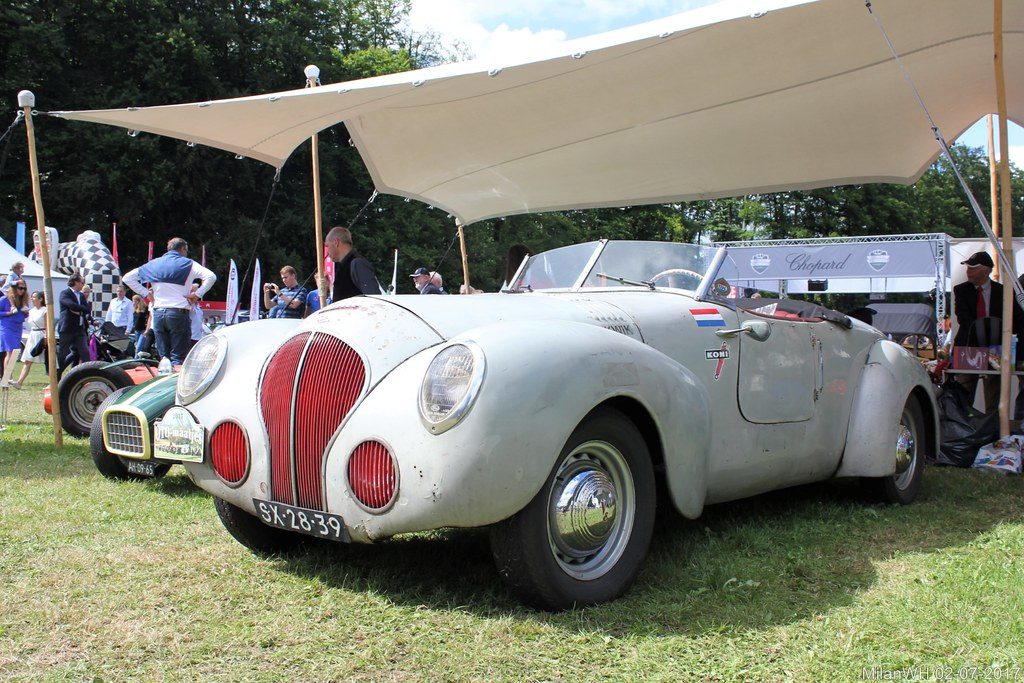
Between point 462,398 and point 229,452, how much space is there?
1.12m

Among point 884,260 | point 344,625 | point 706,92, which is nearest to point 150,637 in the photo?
point 344,625

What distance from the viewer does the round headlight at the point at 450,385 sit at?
271 centimetres

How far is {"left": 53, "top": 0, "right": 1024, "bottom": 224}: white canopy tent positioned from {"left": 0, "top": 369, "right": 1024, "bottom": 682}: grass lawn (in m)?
3.05

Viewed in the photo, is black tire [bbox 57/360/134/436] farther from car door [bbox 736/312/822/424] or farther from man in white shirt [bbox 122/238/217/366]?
car door [bbox 736/312/822/424]

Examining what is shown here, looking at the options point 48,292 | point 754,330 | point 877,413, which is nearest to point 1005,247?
point 877,413

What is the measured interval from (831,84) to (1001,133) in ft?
4.17

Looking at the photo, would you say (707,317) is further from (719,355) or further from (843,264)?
(843,264)

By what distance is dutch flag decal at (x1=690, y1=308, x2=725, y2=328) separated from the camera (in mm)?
3965

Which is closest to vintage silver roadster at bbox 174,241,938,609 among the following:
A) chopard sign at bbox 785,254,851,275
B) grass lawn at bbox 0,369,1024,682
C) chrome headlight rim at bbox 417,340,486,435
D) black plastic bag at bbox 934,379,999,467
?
chrome headlight rim at bbox 417,340,486,435

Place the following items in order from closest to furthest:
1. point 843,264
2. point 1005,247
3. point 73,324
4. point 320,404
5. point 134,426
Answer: point 320,404 → point 134,426 → point 1005,247 → point 73,324 → point 843,264

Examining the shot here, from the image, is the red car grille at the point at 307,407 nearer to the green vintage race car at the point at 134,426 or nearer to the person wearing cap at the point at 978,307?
the green vintage race car at the point at 134,426

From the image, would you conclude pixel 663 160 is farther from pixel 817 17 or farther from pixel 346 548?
pixel 346 548

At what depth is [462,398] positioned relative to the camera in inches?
107

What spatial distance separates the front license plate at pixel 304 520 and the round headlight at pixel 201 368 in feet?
2.14
